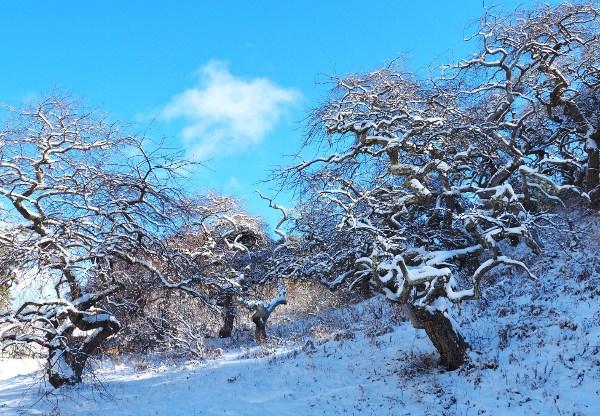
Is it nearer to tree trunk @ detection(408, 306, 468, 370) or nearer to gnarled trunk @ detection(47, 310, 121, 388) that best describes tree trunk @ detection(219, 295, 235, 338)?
gnarled trunk @ detection(47, 310, 121, 388)

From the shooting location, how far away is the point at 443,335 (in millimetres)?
9383

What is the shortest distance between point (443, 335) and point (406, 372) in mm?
1221

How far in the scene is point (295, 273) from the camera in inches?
749

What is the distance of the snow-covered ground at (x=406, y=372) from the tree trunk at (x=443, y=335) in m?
0.23

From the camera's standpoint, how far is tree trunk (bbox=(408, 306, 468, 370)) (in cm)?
931

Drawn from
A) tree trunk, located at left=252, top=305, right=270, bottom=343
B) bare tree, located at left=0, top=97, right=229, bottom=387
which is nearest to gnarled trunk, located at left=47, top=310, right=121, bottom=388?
bare tree, located at left=0, top=97, right=229, bottom=387

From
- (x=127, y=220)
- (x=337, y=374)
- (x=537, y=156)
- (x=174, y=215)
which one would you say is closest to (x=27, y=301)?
(x=127, y=220)

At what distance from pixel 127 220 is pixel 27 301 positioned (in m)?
2.64

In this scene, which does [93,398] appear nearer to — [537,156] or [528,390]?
[528,390]

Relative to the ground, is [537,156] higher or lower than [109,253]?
higher

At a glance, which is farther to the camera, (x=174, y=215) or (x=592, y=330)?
(x=174, y=215)

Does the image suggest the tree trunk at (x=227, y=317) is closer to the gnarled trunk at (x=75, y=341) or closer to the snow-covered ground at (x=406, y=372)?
the snow-covered ground at (x=406, y=372)

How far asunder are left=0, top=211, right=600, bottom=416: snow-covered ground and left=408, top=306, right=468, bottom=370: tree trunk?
0.74 feet

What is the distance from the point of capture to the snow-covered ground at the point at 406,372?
8.21 meters
